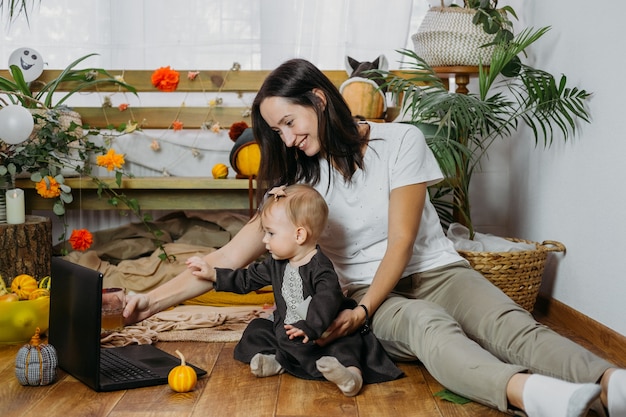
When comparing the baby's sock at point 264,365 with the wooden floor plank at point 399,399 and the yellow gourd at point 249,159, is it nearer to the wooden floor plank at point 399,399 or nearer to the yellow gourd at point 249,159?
the wooden floor plank at point 399,399

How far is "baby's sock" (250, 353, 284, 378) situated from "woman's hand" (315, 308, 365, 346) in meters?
0.13

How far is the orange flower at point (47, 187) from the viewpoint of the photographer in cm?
295

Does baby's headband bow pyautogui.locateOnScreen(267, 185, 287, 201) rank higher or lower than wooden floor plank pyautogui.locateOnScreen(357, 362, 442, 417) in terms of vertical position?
higher

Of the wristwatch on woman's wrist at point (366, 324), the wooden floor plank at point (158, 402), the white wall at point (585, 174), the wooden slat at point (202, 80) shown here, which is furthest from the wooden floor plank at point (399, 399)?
the wooden slat at point (202, 80)

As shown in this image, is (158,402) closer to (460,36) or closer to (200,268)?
(200,268)

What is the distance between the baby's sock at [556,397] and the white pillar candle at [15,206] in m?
2.01

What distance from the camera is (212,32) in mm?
3539

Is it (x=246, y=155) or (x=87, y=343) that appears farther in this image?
(x=246, y=155)

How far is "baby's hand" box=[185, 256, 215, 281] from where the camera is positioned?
2.02 meters

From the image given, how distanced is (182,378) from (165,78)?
6.19 ft

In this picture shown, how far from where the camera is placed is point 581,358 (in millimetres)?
1600

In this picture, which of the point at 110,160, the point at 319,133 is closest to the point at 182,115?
the point at 110,160

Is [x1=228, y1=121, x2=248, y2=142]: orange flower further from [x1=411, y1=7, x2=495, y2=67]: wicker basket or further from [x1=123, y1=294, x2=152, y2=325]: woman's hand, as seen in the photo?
[x1=123, y1=294, x2=152, y2=325]: woman's hand

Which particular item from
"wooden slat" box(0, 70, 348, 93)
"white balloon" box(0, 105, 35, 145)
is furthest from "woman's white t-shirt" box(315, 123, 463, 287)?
"wooden slat" box(0, 70, 348, 93)
